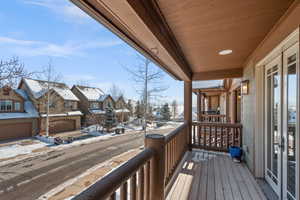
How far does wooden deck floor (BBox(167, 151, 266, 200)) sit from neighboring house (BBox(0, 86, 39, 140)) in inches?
519

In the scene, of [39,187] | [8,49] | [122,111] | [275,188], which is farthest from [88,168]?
[122,111]

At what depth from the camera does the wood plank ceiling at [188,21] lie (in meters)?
1.21

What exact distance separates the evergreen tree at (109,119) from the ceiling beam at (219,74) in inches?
619

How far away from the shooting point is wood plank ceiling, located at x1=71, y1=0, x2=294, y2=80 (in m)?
1.21

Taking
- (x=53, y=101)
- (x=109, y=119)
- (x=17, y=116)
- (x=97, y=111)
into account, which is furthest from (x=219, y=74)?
(x=97, y=111)

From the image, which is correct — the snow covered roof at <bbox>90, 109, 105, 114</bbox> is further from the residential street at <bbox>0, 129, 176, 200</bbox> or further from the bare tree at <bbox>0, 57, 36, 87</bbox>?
the bare tree at <bbox>0, 57, 36, 87</bbox>

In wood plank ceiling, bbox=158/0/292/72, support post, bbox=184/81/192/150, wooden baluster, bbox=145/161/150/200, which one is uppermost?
wood plank ceiling, bbox=158/0/292/72

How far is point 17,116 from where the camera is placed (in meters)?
11.8

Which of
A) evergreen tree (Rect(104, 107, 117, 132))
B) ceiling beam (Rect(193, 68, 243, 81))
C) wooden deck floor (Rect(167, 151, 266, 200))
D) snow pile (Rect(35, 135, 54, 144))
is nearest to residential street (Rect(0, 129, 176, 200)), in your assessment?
snow pile (Rect(35, 135, 54, 144))

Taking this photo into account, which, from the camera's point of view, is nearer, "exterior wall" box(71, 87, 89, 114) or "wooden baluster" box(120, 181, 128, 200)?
"wooden baluster" box(120, 181, 128, 200)

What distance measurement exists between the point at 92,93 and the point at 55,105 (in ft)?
21.5

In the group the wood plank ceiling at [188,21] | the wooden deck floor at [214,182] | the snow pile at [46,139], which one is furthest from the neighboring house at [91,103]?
the wood plank ceiling at [188,21]

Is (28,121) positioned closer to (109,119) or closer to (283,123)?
(109,119)

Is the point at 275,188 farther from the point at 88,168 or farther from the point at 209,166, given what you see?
the point at 88,168
